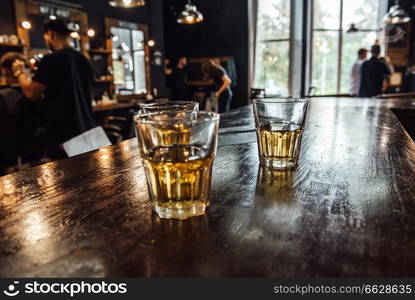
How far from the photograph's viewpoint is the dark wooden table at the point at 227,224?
42 centimetres

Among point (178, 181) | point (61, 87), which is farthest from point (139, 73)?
point (178, 181)

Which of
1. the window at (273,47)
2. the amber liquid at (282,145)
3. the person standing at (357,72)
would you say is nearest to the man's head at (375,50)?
the person standing at (357,72)

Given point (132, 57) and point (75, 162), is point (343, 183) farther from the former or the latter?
point (132, 57)

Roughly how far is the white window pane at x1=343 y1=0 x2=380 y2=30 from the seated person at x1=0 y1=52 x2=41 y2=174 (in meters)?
7.95

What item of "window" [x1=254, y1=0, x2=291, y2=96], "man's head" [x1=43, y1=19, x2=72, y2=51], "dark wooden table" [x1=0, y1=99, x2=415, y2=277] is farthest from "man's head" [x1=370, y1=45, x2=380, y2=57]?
"dark wooden table" [x1=0, y1=99, x2=415, y2=277]

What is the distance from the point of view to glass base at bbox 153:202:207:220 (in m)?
0.56

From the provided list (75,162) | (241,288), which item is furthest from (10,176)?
(241,288)

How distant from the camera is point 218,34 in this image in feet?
30.3

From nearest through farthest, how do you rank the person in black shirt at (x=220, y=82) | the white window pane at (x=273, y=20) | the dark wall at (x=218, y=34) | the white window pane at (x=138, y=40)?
the person in black shirt at (x=220, y=82)
the white window pane at (x=138, y=40)
the dark wall at (x=218, y=34)
the white window pane at (x=273, y=20)

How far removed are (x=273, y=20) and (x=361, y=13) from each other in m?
2.26

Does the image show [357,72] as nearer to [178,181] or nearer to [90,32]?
[90,32]

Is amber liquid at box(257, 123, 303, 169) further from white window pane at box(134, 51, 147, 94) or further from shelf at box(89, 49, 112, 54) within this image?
white window pane at box(134, 51, 147, 94)

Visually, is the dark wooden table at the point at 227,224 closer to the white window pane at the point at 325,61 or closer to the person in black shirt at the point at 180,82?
the person in black shirt at the point at 180,82

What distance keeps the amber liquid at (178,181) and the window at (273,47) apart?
9.04 meters
